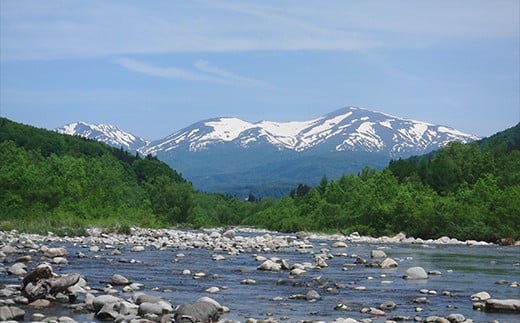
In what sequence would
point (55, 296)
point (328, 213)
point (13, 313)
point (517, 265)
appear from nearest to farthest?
1. point (13, 313)
2. point (55, 296)
3. point (517, 265)
4. point (328, 213)

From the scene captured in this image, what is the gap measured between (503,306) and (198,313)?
890 centimetres

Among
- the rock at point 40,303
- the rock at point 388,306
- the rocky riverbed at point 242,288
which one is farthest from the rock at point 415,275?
the rock at point 40,303

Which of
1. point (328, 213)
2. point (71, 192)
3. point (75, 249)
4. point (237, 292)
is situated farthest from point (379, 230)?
point (237, 292)

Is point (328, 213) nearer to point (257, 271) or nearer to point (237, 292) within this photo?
point (257, 271)

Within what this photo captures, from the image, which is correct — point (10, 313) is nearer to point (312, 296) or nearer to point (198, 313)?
point (198, 313)

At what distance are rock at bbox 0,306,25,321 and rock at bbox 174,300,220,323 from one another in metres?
3.67

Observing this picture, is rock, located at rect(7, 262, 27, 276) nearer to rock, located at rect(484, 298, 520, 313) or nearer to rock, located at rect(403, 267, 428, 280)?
rock, located at rect(403, 267, 428, 280)

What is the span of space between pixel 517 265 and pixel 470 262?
2832mm

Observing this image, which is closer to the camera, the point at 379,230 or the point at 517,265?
the point at 517,265

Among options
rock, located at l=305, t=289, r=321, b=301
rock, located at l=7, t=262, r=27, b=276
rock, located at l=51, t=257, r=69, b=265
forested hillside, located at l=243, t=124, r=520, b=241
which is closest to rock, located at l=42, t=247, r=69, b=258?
rock, located at l=51, t=257, r=69, b=265

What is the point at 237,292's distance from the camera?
22688mm

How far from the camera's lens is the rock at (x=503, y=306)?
744 inches

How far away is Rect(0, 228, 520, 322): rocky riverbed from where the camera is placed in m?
17.3

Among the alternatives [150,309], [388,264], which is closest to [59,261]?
[150,309]
